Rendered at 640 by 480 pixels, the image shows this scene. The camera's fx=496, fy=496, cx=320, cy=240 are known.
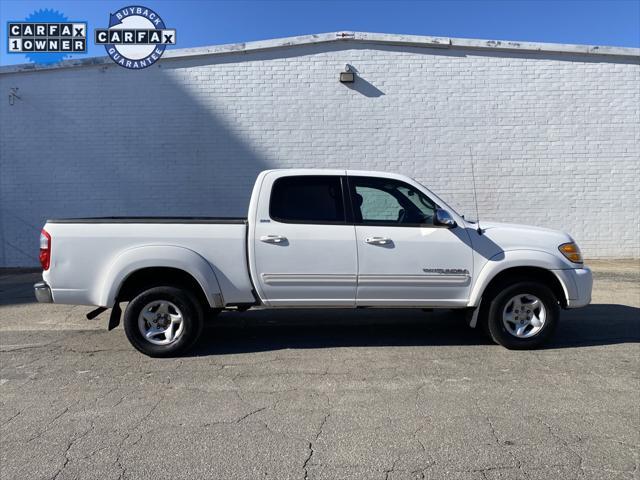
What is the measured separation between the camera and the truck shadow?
5.86m

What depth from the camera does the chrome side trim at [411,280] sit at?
539 cm

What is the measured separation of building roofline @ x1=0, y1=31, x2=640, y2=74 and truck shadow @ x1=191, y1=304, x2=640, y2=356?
7.09m

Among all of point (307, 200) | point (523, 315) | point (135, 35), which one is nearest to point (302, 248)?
point (307, 200)

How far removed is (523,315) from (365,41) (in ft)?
28.2

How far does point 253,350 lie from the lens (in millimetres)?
5609

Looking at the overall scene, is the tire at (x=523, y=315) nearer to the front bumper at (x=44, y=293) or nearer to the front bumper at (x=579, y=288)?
the front bumper at (x=579, y=288)

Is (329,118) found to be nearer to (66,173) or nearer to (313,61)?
(313,61)

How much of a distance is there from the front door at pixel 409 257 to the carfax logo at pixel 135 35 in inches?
348

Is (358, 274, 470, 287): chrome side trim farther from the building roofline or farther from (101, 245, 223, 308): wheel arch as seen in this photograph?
the building roofline

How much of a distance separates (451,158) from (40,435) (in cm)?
1064

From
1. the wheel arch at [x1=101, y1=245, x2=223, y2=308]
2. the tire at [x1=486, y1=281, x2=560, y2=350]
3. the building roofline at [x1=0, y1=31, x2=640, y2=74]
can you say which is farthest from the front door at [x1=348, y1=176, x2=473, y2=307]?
the building roofline at [x1=0, y1=31, x2=640, y2=74]

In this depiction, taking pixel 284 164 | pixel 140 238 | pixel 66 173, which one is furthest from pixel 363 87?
pixel 140 238

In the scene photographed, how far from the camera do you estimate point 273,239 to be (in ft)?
17.3

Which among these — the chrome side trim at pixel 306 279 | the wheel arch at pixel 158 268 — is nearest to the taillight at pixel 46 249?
the wheel arch at pixel 158 268
